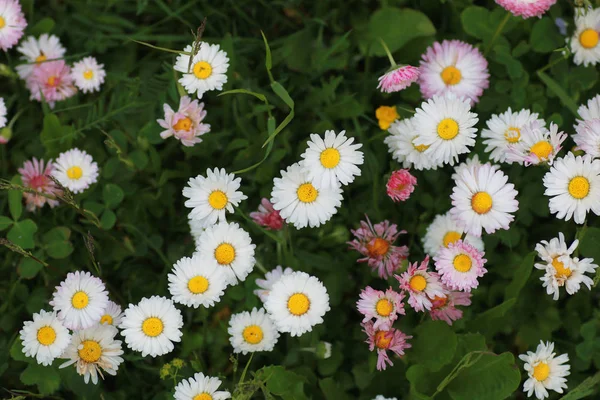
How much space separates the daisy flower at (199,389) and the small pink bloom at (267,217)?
528 mm

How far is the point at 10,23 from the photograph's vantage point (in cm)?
253

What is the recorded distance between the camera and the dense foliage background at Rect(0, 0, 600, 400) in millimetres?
2301

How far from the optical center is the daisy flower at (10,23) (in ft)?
8.29

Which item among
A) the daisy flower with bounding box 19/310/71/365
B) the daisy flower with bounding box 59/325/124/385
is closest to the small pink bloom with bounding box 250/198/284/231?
the daisy flower with bounding box 59/325/124/385

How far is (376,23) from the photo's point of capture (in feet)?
8.54

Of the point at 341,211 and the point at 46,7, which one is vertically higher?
the point at 46,7

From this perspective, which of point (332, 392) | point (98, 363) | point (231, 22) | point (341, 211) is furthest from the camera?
point (231, 22)

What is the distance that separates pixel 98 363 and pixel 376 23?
5.22 ft

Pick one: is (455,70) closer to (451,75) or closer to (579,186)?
(451,75)

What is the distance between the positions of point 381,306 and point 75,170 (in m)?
1.17

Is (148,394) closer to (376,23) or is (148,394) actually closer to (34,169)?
(34,169)

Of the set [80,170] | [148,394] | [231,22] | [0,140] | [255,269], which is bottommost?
[148,394]

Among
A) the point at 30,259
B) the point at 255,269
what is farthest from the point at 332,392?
the point at 30,259

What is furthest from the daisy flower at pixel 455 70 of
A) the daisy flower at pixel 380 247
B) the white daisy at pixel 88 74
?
the white daisy at pixel 88 74
